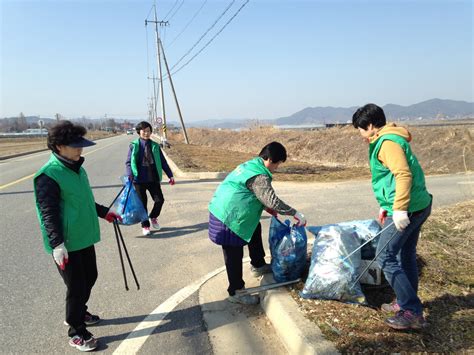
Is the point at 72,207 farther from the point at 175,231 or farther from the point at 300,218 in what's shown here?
the point at 175,231

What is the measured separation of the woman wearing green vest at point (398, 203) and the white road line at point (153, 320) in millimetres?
1942

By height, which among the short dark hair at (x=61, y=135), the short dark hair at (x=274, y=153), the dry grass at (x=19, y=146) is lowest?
the dry grass at (x=19, y=146)

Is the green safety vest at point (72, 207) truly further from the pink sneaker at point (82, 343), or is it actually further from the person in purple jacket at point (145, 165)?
the person in purple jacket at point (145, 165)

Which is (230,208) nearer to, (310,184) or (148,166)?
(148,166)

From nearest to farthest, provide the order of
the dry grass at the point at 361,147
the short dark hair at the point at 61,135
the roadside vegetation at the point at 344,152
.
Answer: the short dark hair at the point at 61,135 → the roadside vegetation at the point at 344,152 → the dry grass at the point at 361,147

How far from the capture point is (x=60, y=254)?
273 cm

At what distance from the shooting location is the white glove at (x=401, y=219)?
8.44ft

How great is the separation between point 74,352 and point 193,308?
1090 millimetres

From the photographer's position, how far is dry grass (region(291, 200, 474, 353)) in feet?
8.64

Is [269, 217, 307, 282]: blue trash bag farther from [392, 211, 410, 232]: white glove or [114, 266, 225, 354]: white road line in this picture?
[392, 211, 410, 232]: white glove

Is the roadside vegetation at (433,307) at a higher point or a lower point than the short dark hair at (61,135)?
lower

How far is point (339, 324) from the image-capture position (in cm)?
289

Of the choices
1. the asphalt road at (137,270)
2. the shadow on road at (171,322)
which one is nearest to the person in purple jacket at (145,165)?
the asphalt road at (137,270)

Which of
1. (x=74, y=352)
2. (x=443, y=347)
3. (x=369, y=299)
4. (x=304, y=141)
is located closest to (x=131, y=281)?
(x=74, y=352)
